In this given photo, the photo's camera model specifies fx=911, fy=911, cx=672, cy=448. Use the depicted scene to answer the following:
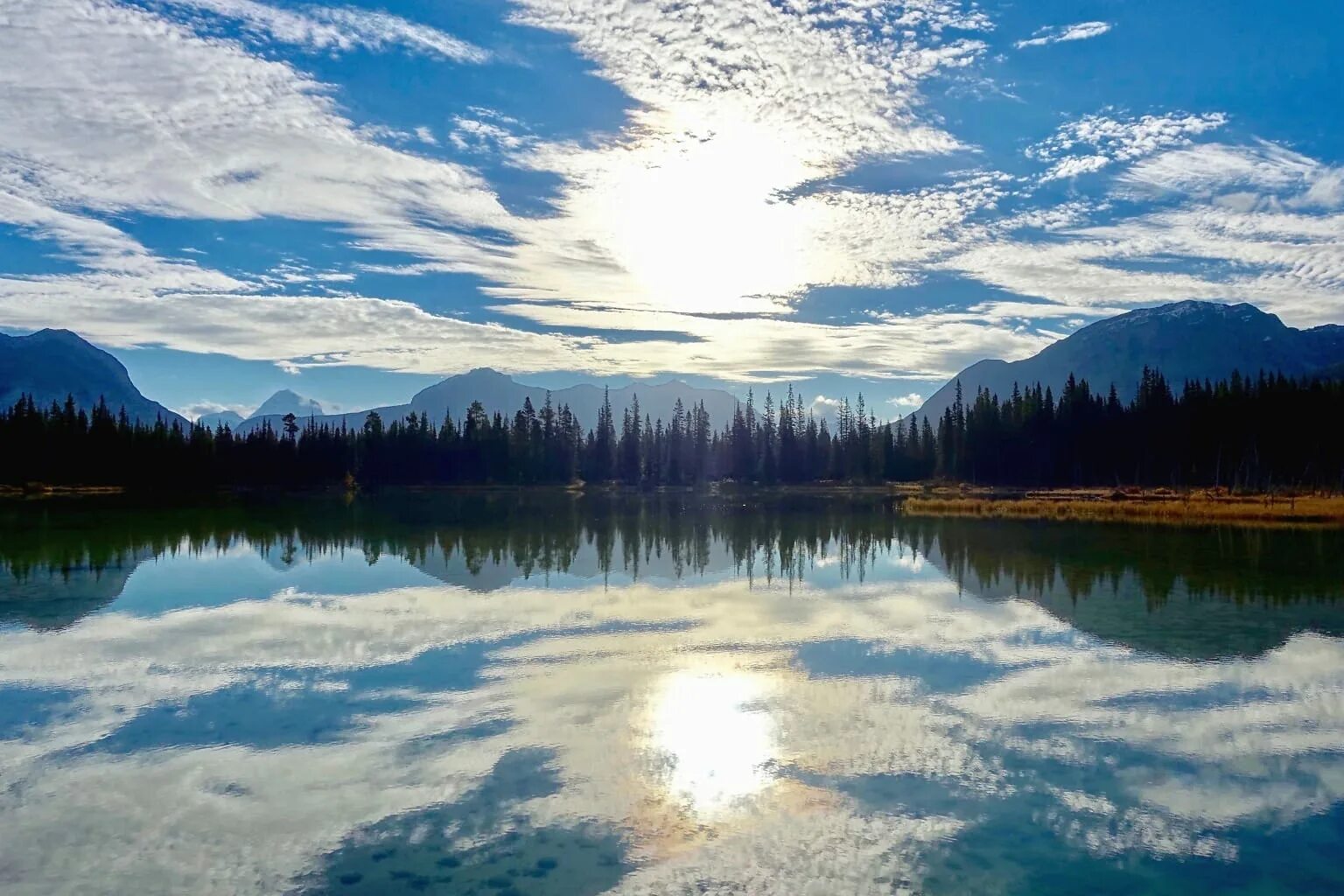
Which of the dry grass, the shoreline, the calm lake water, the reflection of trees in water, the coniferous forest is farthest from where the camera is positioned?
the coniferous forest

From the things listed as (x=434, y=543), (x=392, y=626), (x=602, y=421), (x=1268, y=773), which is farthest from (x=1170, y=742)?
(x=602, y=421)

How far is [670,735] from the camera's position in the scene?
16703 millimetres

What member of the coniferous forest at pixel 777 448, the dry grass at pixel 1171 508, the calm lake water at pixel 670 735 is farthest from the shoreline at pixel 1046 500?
the calm lake water at pixel 670 735

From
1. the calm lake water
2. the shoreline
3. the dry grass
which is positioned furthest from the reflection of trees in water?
the shoreline

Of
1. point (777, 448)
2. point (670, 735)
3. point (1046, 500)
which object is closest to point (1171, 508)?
point (1046, 500)

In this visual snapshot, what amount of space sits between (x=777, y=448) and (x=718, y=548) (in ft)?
433

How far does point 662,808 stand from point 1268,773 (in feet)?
32.8

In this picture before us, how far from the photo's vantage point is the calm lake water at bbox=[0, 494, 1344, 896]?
11594 mm

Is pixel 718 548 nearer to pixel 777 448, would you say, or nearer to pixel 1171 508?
pixel 1171 508

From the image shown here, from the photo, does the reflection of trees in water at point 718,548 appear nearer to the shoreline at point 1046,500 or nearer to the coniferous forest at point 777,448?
the shoreline at point 1046,500

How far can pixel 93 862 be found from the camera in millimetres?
11562

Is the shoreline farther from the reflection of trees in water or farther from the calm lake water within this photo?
the calm lake water

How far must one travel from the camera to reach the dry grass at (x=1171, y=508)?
65500 mm

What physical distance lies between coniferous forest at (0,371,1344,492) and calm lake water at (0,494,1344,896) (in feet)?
255
